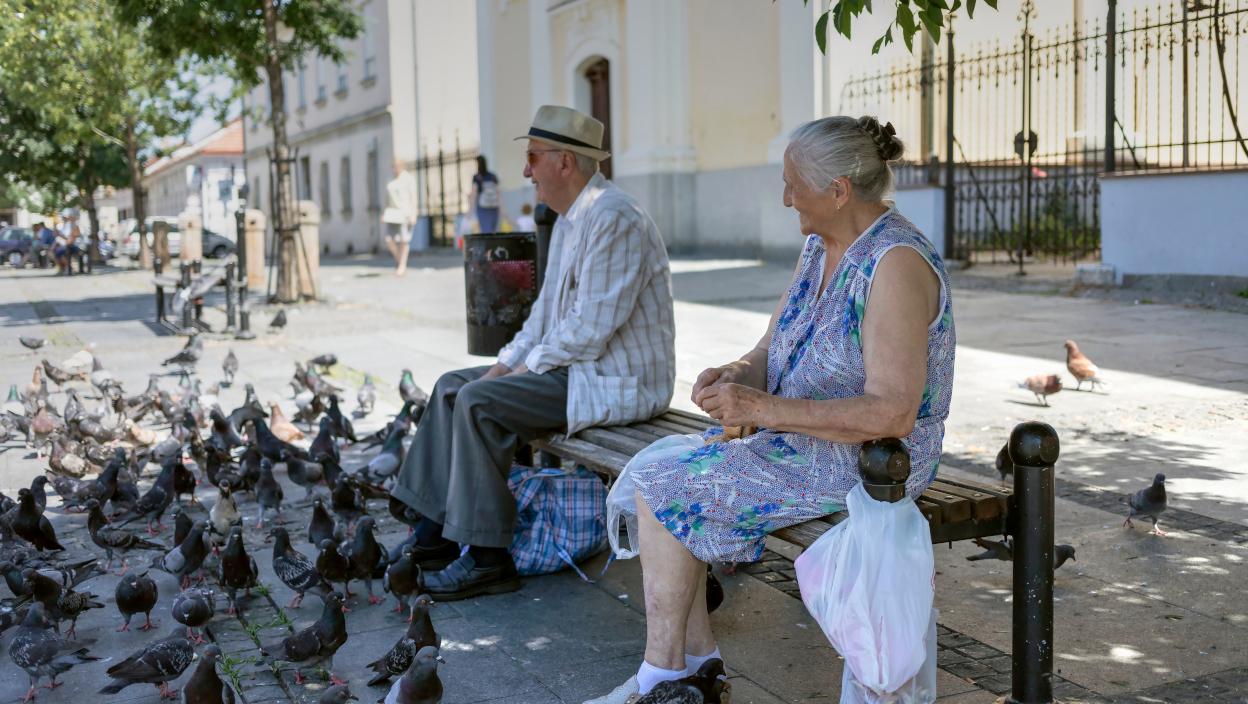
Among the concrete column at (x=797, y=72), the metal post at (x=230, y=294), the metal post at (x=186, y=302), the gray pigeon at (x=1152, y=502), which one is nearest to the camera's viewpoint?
the gray pigeon at (x=1152, y=502)

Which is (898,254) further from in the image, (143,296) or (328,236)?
(328,236)

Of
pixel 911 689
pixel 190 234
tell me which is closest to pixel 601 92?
pixel 190 234

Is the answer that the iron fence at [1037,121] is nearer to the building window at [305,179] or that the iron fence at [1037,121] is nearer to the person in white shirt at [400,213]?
the person in white shirt at [400,213]

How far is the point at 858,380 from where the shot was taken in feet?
11.6

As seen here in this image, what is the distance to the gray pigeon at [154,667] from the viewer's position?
4086 mm

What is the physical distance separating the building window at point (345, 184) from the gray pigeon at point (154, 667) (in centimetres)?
3971

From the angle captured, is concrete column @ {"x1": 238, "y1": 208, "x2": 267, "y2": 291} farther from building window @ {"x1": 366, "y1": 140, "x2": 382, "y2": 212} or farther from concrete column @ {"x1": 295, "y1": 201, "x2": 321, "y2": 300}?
building window @ {"x1": 366, "y1": 140, "x2": 382, "y2": 212}

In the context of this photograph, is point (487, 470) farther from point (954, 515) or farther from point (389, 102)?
point (389, 102)

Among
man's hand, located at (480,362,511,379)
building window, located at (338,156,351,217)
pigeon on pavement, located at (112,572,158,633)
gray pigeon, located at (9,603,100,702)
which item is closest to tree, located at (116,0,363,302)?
man's hand, located at (480,362,511,379)

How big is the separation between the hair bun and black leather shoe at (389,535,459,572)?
2.62 metres

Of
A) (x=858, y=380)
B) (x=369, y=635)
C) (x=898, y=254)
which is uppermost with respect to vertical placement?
(x=898, y=254)

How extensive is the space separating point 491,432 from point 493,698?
127 centimetres

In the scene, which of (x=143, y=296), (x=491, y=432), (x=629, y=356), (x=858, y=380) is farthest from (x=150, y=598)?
(x=143, y=296)

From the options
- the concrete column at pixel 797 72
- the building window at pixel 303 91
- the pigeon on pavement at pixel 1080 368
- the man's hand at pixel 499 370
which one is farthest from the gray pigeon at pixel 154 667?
the building window at pixel 303 91
